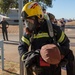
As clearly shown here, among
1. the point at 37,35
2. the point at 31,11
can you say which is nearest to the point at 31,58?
the point at 37,35

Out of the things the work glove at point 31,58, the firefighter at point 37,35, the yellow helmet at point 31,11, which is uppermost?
the yellow helmet at point 31,11

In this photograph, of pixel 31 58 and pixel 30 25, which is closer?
pixel 31 58

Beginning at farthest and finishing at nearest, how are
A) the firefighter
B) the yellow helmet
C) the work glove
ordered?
the yellow helmet, the firefighter, the work glove

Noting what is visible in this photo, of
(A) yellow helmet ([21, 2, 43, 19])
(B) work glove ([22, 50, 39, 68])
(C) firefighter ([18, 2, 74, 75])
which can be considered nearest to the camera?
(B) work glove ([22, 50, 39, 68])

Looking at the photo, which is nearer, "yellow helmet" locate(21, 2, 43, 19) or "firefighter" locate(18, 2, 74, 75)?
"firefighter" locate(18, 2, 74, 75)

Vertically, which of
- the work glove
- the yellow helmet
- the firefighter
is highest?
the yellow helmet

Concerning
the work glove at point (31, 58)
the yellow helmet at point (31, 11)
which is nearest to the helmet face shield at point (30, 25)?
the yellow helmet at point (31, 11)

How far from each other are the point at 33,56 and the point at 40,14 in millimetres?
702

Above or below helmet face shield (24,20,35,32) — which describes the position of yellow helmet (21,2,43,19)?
above

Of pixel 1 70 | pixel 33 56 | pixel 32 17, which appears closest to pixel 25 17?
pixel 32 17

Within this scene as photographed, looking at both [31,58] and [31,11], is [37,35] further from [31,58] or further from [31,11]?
[31,58]

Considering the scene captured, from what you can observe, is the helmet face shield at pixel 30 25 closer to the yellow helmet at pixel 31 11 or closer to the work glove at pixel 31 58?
the yellow helmet at pixel 31 11

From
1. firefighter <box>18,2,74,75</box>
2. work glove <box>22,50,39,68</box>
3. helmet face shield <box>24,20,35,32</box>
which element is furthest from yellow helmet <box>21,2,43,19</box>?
work glove <box>22,50,39,68</box>

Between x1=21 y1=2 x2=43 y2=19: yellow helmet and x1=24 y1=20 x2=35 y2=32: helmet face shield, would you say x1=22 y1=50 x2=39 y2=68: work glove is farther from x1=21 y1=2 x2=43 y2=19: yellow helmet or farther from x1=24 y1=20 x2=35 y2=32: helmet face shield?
x1=21 y1=2 x2=43 y2=19: yellow helmet
